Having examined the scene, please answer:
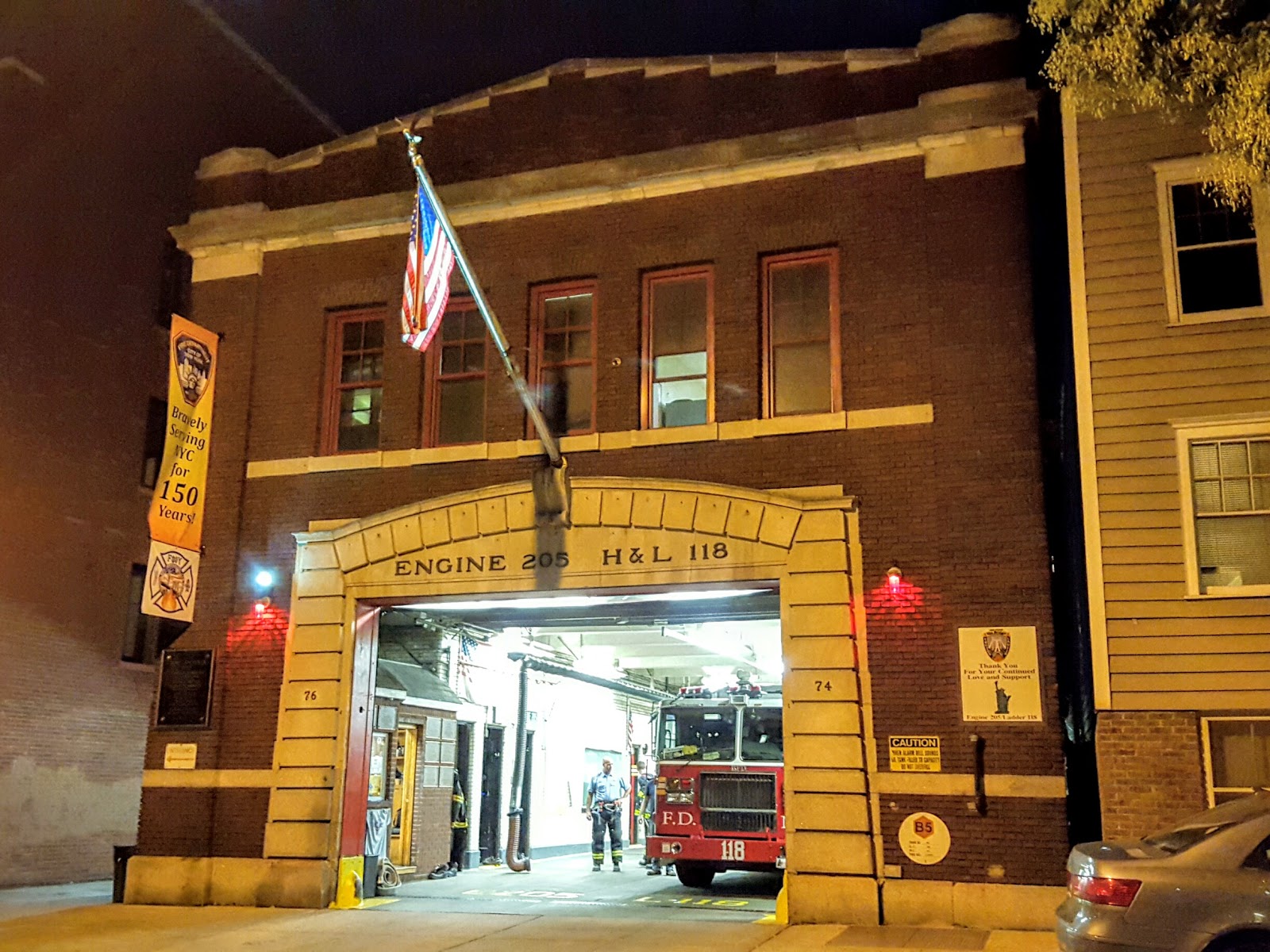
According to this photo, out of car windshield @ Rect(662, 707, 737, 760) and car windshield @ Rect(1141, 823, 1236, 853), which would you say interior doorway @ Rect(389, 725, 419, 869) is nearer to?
car windshield @ Rect(662, 707, 737, 760)

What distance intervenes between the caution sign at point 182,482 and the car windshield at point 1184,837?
11.3m

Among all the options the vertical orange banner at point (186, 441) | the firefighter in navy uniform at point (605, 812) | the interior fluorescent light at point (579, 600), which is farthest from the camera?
the firefighter in navy uniform at point (605, 812)

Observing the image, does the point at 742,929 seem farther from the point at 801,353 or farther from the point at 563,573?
the point at 801,353

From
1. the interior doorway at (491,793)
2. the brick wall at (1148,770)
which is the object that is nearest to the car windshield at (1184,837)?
the brick wall at (1148,770)

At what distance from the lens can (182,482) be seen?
14938 mm

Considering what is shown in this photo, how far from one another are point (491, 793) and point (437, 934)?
30.9 ft

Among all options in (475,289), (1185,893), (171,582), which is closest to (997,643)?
(1185,893)

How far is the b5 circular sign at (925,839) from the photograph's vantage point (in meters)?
12.1

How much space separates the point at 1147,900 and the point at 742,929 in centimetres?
536

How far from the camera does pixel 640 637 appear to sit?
21.9 m

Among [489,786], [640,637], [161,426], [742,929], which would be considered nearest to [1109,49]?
[742,929]

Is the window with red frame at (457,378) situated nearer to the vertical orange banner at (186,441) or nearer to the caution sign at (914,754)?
the vertical orange banner at (186,441)

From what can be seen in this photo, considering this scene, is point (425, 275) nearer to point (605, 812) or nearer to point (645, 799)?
point (605, 812)

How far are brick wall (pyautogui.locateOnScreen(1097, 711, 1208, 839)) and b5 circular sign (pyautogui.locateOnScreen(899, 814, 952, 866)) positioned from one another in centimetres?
156
